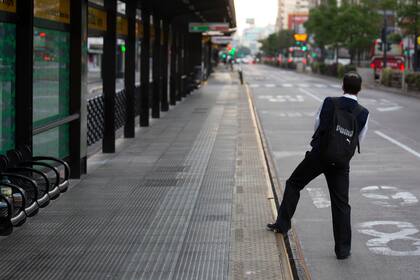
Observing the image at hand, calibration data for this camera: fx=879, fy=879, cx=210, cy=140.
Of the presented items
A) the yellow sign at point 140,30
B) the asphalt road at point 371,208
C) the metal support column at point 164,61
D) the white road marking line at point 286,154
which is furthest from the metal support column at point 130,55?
the metal support column at point 164,61

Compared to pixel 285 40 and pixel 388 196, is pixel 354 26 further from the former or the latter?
pixel 285 40

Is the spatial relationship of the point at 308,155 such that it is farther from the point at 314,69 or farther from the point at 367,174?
the point at 314,69

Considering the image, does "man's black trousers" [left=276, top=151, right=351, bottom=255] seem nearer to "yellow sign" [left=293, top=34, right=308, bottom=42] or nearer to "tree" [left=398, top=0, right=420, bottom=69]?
"tree" [left=398, top=0, right=420, bottom=69]

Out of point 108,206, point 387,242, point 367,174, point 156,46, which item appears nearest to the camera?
point 387,242

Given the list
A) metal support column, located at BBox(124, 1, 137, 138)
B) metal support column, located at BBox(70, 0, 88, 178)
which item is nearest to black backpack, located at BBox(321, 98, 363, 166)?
metal support column, located at BBox(70, 0, 88, 178)

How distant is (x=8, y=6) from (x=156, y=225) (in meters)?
2.94

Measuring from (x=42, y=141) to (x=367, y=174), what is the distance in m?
5.49

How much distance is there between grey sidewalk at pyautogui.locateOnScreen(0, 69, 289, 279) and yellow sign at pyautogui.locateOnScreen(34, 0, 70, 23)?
2348 mm

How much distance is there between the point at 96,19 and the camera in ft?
48.3

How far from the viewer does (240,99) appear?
130 feet

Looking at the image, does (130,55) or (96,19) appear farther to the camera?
(130,55)

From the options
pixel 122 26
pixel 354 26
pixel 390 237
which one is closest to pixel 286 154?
pixel 122 26

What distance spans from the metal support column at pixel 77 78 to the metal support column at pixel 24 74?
102 inches

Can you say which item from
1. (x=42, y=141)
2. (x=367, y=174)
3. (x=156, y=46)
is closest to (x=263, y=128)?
(x=156, y=46)
